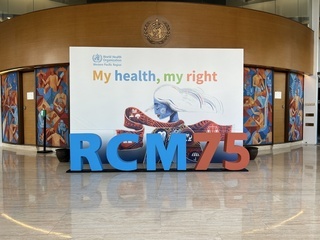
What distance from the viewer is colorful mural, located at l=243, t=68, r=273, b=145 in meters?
9.29

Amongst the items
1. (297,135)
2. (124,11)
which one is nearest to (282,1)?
(297,135)

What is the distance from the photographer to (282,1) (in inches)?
404

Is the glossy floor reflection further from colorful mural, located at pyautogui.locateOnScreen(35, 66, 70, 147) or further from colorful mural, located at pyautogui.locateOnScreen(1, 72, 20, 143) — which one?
colorful mural, located at pyautogui.locateOnScreen(1, 72, 20, 143)

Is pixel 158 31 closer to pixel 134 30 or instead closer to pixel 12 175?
pixel 134 30

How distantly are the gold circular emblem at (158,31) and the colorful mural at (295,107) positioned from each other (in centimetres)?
484

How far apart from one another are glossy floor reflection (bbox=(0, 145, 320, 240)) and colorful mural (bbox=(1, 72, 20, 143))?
3.95 metres

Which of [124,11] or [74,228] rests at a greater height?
[124,11]

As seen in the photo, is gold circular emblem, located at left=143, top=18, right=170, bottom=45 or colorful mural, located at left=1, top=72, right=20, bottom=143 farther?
colorful mural, located at left=1, top=72, right=20, bottom=143

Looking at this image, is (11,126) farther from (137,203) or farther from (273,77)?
(273,77)

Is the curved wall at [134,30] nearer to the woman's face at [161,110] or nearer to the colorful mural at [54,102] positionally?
the colorful mural at [54,102]

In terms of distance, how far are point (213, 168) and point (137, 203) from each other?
279cm

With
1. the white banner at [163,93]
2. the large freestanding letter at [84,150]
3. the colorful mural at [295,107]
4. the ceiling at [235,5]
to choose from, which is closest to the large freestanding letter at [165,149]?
the white banner at [163,93]

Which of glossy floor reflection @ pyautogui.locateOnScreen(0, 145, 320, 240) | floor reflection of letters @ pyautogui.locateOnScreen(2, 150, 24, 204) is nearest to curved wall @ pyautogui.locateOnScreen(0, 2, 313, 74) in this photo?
floor reflection of letters @ pyautogui.locateOnScreen(2, 150, 24, 204)

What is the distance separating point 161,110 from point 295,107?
6.09 metres
